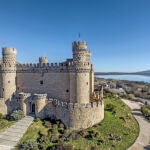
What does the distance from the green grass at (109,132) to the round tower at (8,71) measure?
35.6ft

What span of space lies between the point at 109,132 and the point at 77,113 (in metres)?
6.40

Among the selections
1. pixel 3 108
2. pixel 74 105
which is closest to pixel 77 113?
pixel 74 105

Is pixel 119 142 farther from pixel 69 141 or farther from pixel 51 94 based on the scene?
pixel 51 94

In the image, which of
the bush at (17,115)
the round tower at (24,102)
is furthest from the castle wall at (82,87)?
the bush at (17,115)

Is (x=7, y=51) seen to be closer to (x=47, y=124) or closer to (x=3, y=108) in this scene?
(x=3, y=108)

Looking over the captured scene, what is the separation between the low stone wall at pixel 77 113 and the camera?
3684 centimetres

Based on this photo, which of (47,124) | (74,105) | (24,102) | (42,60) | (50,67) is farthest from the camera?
(42,60)

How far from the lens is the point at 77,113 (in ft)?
121

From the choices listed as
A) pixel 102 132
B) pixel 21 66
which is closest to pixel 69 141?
pixel 102 132

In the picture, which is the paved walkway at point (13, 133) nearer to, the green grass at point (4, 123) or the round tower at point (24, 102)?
the green grass at point (4, 123)

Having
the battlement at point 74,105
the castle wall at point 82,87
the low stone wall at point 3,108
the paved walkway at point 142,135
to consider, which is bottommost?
the paved walkway at point 142,135

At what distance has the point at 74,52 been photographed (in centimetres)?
4000

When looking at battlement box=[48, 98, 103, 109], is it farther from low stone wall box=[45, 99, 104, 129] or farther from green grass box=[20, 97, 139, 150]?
green grass box=[20, 97, 139, 150]

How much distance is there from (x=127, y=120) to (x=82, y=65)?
14.4m
